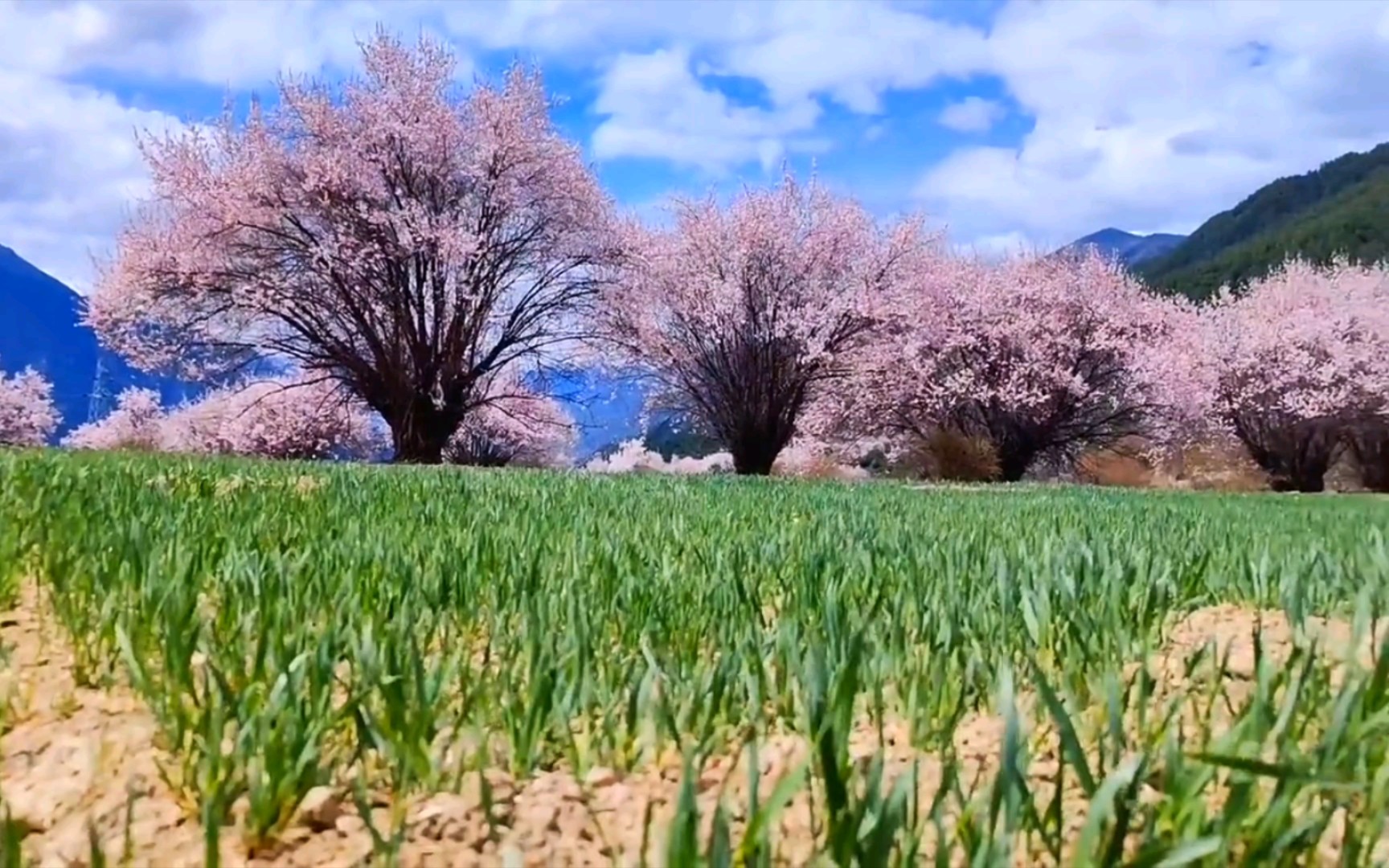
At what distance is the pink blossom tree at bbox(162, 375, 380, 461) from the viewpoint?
27.1 meters

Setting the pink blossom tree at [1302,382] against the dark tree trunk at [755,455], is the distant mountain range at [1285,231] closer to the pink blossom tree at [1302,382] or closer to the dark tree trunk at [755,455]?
the pink blossom tree at [1302,382]

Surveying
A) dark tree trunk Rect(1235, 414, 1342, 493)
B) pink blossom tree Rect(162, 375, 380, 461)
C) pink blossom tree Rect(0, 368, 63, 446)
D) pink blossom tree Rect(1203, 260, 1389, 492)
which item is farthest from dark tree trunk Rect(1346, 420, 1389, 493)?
pink blossom tree Rect(0, 368, 63, 446)

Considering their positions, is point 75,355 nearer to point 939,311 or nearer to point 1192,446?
point 939,311

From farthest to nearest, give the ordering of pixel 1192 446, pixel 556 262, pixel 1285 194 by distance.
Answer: pixel 1285 194, pixel 1192 446, pixel 556 262

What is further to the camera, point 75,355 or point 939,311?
point 75,355

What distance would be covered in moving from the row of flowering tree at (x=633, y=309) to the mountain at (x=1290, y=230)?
10368mm

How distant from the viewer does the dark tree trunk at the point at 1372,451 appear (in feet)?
87.5

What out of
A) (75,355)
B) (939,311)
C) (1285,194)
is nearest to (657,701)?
(939,311)

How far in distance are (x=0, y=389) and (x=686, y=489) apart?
3260cm

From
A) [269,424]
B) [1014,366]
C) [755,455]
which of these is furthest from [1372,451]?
[269,424]

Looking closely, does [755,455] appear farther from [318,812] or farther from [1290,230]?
[1290,230]

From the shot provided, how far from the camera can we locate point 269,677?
1453 mm

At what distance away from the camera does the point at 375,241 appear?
19250 mm

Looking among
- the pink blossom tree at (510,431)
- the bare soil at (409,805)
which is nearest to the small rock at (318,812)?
the bare soil at (409,805)
